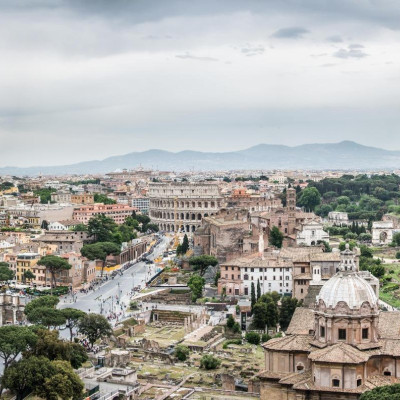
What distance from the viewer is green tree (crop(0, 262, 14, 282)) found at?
203 feet

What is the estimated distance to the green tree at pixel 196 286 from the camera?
190ft

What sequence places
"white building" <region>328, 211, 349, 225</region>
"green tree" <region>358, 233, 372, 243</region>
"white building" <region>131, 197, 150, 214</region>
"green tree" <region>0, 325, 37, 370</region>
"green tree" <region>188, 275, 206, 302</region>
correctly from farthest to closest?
"white building" <region>131, 197, 150, 214</region>
"white building" <region>328, 211, 349, 225</region>
"green tree" <region>358, 233, 372, 243</region>
"green tree" <region>188, 275, 206, 302</region>
"green tree" <region>0, 325, 37, 370</region>

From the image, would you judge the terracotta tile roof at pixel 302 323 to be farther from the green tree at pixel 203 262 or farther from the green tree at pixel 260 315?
the green tree at pixel 203 262

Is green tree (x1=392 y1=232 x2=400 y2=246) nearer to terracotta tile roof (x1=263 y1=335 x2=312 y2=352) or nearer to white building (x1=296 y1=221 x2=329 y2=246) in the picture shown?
white building (x1=296 y1=221 x2=329 y2=246)

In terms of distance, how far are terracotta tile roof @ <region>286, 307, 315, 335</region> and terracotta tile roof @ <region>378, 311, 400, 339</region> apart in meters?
3.15

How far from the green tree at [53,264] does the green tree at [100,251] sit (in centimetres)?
609

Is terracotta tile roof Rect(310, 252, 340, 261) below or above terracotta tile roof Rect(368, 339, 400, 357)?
above

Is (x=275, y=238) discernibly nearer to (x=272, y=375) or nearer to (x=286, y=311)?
(x=286, y=311)

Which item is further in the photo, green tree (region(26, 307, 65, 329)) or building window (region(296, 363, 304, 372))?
green tree (region(26, 307, 65, 329))

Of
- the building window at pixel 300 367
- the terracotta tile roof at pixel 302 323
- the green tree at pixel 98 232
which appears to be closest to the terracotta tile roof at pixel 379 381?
the building window at pixel 300 367

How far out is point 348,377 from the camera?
28672mm

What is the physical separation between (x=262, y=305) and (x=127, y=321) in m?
9.47

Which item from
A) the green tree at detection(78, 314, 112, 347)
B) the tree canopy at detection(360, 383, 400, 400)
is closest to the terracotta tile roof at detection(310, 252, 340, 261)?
the green tree at detection(78, 314, 112, 347)

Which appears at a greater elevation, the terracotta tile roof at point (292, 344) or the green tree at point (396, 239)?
the terracotta tile roof at point (292, 344)
